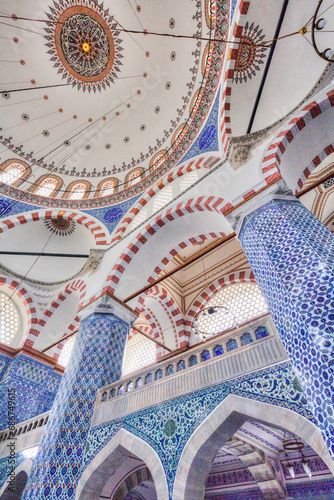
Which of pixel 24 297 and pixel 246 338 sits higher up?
pixel 24 297

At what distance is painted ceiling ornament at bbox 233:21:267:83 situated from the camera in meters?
4.96

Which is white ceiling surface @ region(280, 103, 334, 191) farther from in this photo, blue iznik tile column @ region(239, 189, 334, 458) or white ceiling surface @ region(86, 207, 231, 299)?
white ceiling surface @ region(86, 207, 231, 299)

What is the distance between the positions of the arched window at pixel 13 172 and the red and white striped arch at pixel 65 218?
1.14m

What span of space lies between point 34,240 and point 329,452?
771 centimetres

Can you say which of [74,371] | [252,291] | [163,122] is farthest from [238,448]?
[163,122]

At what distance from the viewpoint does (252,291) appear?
24.6ft

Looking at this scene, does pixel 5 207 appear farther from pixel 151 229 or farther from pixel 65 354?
pixel 65 354

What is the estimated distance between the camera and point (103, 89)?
27.4ft

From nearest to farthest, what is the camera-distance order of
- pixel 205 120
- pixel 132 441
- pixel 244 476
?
pixel 132 441, pixel 244 476, pixel 205 120

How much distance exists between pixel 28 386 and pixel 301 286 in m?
6.49

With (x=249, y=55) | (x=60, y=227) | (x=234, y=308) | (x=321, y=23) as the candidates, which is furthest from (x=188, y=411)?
(x=60, y=227)

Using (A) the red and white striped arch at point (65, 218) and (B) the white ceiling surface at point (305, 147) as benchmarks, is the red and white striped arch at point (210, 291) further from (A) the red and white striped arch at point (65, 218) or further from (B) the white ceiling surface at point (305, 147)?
(B) the white ceiling surface at point (305, 147)

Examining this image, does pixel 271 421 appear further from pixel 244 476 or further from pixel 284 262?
pixel 244 476

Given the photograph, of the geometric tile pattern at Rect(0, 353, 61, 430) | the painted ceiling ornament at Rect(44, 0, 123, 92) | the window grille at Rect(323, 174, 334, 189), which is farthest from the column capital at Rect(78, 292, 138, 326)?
the painted ceiling ornament at Rect(44, 0, 123, 92)
